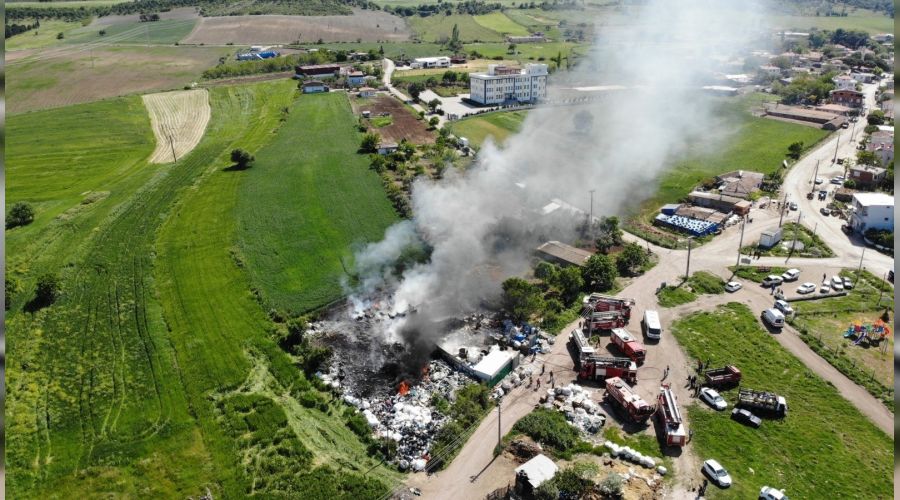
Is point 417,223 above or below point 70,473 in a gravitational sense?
above

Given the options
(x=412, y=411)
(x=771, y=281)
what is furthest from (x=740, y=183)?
(x=412, y=411)

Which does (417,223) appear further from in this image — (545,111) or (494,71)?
(494,71)

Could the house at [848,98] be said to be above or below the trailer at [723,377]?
above

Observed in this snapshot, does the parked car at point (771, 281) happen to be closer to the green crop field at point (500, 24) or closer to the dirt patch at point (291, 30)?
the green crop field at point (500, 24)

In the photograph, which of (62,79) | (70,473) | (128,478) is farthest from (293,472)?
(62,79)

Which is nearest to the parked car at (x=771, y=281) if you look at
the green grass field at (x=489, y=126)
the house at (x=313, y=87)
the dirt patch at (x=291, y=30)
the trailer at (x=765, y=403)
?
the trailer at (x=765, y=403)

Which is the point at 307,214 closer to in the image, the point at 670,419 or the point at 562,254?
the point at 562,254
